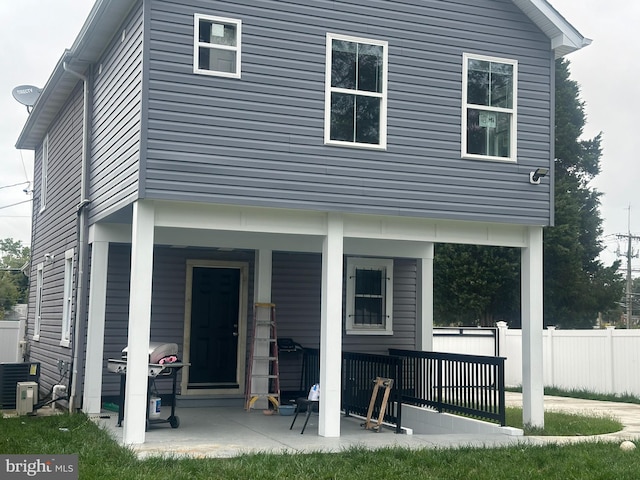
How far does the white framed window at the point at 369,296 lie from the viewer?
1573 cm

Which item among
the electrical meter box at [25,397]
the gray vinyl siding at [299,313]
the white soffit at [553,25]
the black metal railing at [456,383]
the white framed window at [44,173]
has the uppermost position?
the white soffit at [553,25]

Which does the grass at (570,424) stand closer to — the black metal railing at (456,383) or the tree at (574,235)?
the black metal railing at (456,383)

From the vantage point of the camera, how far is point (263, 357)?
13914 millimetres

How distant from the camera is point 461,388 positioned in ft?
39.0

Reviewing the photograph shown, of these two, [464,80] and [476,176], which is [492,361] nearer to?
[476,176]

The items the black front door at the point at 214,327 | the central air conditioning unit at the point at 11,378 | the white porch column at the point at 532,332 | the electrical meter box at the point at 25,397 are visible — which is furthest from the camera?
the black front door at the point at 214,327

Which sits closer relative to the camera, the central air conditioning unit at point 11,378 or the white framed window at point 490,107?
the white framed window at point 490,107

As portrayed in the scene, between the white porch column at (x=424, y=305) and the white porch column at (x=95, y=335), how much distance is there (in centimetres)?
584

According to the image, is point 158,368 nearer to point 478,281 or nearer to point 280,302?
point 280,302

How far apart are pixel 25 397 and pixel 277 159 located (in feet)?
18.9

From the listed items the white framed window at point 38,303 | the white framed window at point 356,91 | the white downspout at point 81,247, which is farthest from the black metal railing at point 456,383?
the white framed window at point 38,303

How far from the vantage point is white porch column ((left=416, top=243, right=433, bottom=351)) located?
1588cm

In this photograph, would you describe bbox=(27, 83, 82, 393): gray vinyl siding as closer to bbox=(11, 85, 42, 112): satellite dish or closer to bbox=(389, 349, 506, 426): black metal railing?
bbox=(11, 85, 42, 112): satellite dish

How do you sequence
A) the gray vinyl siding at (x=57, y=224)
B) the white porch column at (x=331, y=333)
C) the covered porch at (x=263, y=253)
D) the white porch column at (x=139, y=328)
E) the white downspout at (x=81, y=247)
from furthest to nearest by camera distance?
the gray vinyl siding at (x=57, y=224) → the white downspout at (x=81, y=247) → the white porch column at (x=331, y=333) → the covered porch at (x=263, y=253) → the white porch column at (x=139, y=328)
